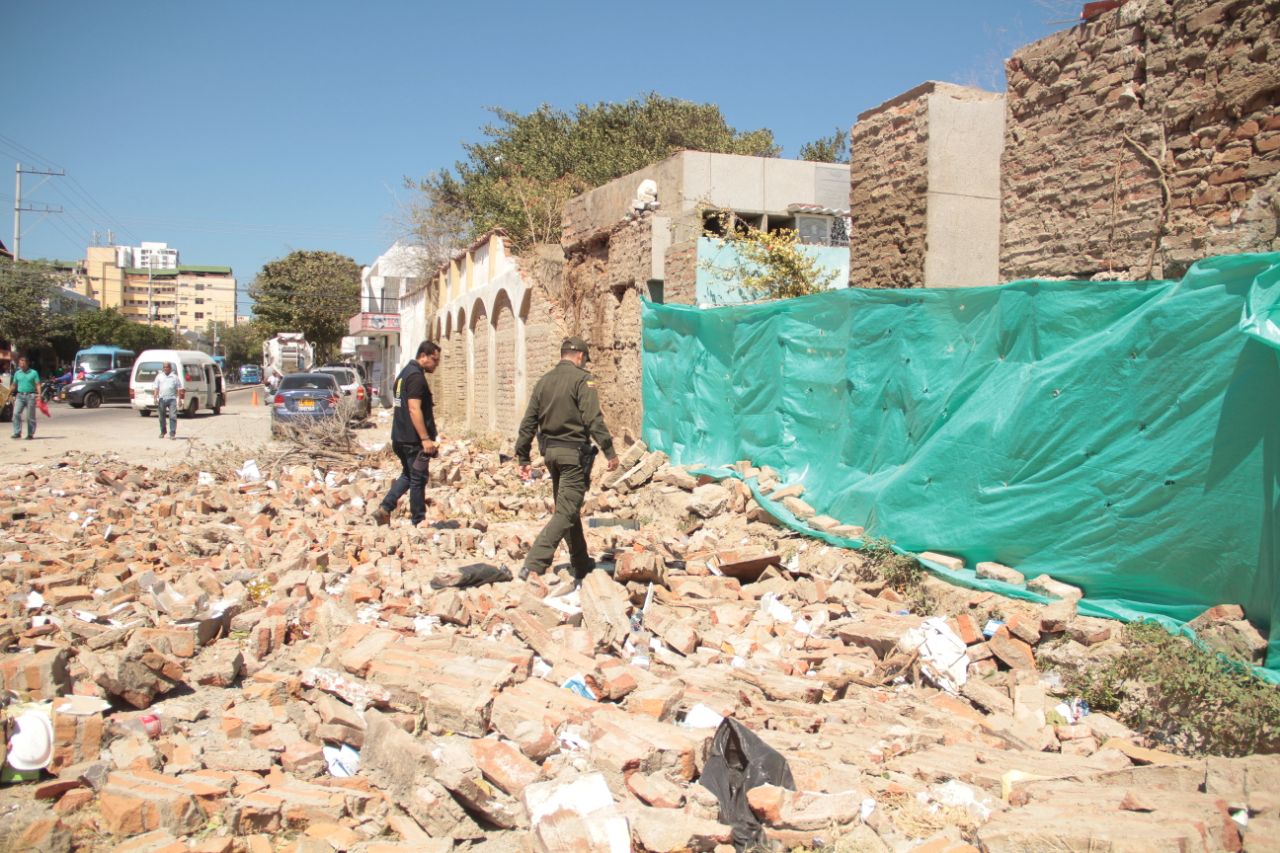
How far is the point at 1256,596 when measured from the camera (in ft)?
14.3

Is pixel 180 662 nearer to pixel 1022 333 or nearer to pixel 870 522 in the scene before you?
pixel 870 522

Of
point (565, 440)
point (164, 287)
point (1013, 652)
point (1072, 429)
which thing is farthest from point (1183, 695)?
point (164, 287)

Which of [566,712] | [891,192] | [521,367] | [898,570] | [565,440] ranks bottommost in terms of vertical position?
[566,712]

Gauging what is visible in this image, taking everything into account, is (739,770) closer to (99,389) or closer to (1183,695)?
(1183,695)

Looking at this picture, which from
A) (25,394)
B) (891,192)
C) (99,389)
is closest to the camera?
(891,192)

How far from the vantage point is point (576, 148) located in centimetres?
3083

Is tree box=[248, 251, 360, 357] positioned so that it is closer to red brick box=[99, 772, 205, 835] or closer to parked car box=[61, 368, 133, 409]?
parked car box=[61, 368, 133, 409]

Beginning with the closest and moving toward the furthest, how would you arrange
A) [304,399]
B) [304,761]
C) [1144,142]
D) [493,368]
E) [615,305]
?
[304,761]
[1144,142]
[615,305]
[304,399]
[493,368]

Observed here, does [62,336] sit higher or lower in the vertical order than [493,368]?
higher

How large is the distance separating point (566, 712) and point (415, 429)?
16.1ft

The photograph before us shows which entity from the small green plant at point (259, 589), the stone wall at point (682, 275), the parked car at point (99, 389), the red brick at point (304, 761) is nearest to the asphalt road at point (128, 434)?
the parked car at point (99, 389)

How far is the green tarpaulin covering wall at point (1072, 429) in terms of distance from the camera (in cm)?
446

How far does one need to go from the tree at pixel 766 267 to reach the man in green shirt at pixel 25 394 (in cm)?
1498

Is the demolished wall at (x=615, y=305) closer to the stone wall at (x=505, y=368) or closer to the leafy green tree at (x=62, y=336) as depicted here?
the stone wall at (x=505, y=368)
